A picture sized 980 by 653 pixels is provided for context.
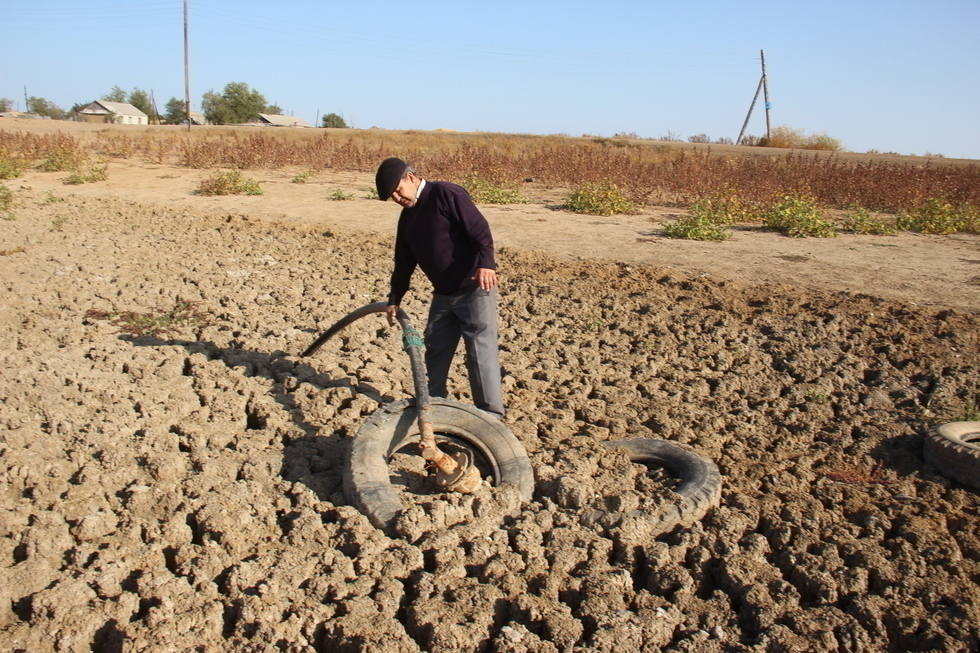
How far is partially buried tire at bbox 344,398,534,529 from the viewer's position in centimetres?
355

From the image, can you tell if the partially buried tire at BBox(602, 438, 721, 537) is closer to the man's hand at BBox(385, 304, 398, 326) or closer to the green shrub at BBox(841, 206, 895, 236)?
the man's hand at BBox(385, 304, 398, 326)

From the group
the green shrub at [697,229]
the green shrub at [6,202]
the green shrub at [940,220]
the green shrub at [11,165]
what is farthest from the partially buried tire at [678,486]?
the green shrub at [11,165]

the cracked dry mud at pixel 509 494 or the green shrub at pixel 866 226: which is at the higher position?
the green shrub at pixel 866 226

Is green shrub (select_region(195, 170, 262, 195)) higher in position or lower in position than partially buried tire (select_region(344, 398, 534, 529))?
higher

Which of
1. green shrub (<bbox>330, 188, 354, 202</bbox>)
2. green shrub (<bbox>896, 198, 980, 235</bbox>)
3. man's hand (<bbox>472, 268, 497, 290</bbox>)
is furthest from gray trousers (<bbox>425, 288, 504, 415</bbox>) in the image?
green shrub (<bbox>330, 188, 354, 202</bbox>)

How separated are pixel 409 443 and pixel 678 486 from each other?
139 cm

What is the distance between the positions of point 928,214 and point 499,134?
73.8ft

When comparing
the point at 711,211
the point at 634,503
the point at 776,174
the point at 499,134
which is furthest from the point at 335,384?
the point at 499,134

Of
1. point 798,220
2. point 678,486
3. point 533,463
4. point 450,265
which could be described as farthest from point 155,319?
point 798,220

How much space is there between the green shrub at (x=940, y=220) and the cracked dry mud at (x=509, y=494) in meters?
4.71

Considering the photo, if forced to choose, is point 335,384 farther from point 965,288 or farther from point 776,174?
point 776,174

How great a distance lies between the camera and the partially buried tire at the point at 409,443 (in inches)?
140

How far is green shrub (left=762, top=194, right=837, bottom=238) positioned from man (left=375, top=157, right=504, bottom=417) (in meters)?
7.16

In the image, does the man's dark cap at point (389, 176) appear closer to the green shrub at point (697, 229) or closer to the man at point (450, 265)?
the man at point (450, 265)
